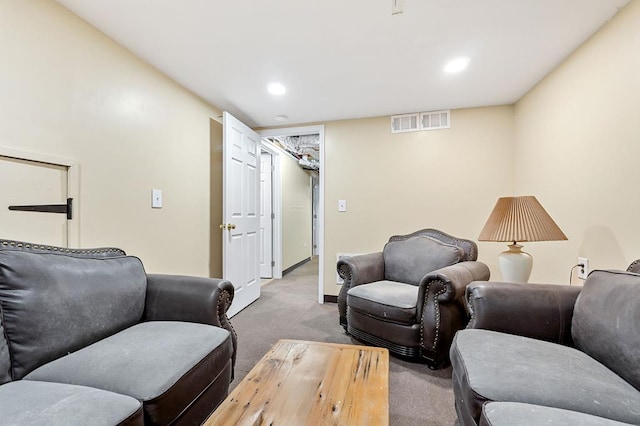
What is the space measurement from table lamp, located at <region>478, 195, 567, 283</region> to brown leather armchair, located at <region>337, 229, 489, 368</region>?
26 cm

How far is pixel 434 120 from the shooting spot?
3074 mm

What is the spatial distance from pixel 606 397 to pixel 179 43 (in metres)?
2.65

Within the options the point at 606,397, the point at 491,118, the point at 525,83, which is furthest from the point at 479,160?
the point at 606,397

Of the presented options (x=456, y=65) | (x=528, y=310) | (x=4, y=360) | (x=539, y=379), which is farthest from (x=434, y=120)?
(x=4, y=360)

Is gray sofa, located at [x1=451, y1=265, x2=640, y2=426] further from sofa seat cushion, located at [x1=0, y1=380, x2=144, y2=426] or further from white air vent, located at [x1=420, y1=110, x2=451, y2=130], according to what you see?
white air vent, located at [x1=420, y1=110, x2=451, y2=130]

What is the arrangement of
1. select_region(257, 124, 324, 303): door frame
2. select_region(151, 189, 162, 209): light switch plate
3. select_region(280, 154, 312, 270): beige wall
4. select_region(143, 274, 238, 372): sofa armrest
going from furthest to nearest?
1. select_region(280, 154, 312, 270): beige wall
2. select_region(257, 124, 324, 303): door frame
3. select_region(151, 189, 162, 209): light switch plate
4. select_region(143, 274, 238, 372): sofa armrest

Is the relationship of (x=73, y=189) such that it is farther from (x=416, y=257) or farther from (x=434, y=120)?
(x=434, y=120)

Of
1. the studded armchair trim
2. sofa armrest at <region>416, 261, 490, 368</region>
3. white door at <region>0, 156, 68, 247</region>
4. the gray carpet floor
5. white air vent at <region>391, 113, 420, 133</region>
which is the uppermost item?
→ white air vent at <region>391, 113, 420, 133</region>

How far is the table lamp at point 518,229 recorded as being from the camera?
182cm

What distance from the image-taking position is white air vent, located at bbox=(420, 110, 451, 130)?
9.99ft

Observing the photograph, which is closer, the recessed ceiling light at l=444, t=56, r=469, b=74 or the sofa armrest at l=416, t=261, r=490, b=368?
the sofa armrest at l=416, t=261, r=490, b=368

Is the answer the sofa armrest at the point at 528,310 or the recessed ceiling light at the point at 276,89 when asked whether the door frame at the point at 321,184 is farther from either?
the sofa armrest at the point at 528,310

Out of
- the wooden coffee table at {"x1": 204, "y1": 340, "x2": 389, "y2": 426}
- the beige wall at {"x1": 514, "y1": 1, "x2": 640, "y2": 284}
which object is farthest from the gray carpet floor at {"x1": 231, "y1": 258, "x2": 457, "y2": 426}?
the beige wall at {"x1": 514, "y1": 1, "x2": 640, "y2": 284}

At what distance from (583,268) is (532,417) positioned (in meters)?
1.63
